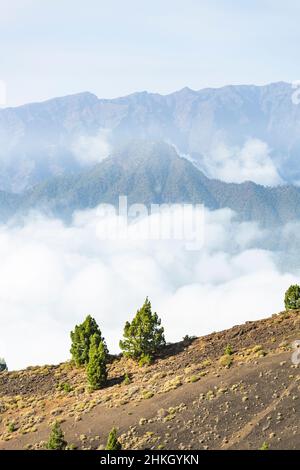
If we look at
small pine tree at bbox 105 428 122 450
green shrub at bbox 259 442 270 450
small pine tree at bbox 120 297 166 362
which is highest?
small pine tree at bbox 120 297 166 362

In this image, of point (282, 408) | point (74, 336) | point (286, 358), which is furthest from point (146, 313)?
point (282, 408)

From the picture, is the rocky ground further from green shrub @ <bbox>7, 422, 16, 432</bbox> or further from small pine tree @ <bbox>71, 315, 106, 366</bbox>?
small pine tree @ <bbox>71, 315, 106, 366</bbox>

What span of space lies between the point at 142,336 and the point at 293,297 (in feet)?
67.5

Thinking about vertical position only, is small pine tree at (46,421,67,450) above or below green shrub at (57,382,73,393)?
below

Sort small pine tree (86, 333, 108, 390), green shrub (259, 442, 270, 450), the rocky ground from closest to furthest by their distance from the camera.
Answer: green shrub (259, 442, 270, 450) → the rocky ground → small pine tree (86, 333, 108, 390)

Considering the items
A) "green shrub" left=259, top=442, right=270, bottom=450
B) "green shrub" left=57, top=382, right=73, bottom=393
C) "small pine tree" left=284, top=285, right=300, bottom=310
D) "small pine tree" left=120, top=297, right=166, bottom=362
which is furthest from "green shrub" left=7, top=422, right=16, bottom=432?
"small pine tree" left=284, top=285, right=300, bottom=310

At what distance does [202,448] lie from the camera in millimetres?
52719

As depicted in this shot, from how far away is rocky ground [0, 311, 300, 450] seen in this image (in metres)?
54.5

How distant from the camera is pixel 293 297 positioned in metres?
79.4

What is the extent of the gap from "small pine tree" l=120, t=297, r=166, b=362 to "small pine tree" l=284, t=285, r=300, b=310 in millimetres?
17566

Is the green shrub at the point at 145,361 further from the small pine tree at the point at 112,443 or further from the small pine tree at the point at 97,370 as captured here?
the small pine tree at the point at 112,443

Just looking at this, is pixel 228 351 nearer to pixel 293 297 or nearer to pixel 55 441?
pixel 293 297

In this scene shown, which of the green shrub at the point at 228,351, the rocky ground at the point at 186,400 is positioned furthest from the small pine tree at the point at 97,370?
the green shrub at the point at 228,351
